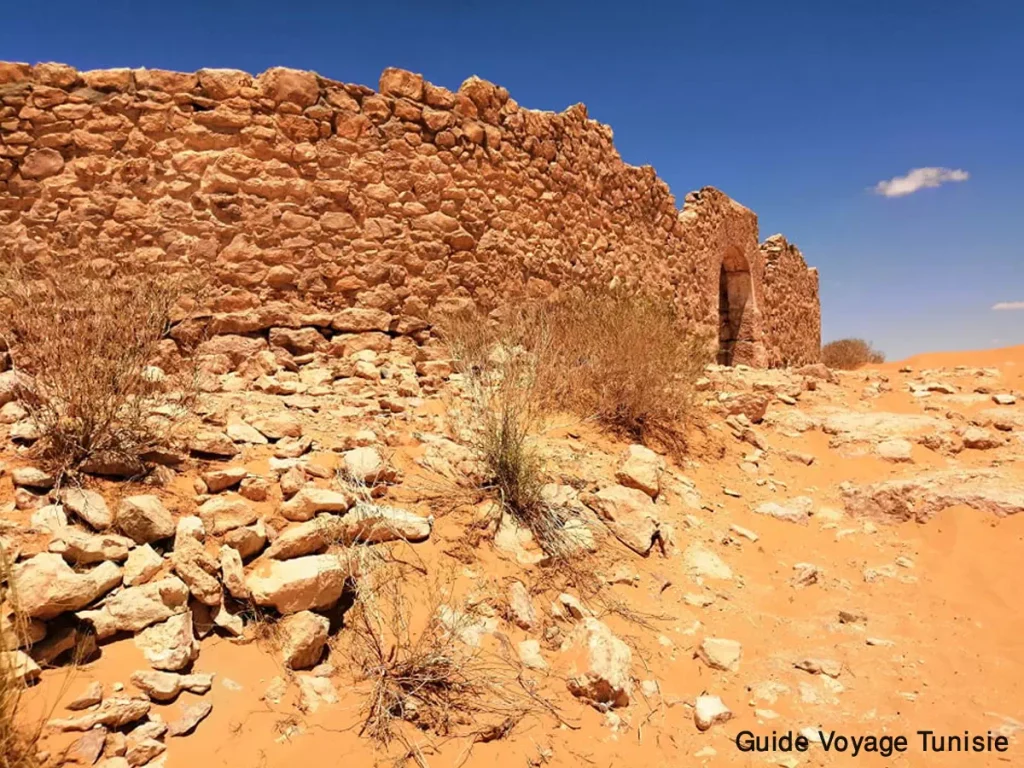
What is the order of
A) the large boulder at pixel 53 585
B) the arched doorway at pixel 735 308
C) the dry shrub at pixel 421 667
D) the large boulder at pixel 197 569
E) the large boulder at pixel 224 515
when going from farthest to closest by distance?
the arched doorway at pixel 735 308 → the large boulder at pixel 224 515 → the large boulder at pixel 197 569 → the dry shrub at pixel 421 667 → the large boulder at pixel 53 585

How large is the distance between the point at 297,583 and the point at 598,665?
1196 mm

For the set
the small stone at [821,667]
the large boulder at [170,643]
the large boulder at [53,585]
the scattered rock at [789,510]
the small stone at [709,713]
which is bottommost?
the small stone at [709,713]

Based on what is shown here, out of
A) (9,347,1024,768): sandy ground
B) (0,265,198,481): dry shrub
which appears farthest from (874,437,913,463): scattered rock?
(0,265,198,481): dry shrub

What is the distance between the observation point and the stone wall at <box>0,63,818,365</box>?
4.21 m

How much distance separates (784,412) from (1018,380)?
2.67 m

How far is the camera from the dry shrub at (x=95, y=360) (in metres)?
2.77

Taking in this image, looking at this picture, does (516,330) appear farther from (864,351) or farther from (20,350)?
(864,351)

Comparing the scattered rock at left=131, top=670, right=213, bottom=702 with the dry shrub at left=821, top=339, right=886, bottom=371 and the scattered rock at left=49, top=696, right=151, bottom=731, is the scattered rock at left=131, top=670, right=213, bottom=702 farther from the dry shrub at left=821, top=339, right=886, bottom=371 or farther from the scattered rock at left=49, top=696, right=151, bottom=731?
the dry shrub at left=821, top=339, right=886, bottom=371

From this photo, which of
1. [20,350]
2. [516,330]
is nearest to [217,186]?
[20,350]

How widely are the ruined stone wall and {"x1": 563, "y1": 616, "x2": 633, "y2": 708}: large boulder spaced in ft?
29.2

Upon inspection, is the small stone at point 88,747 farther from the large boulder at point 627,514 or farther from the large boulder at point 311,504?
the large boulder at point 627,514

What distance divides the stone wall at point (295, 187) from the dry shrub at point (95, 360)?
0.30 m

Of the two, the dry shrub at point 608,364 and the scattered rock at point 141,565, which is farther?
the dry shrub at point 608,364

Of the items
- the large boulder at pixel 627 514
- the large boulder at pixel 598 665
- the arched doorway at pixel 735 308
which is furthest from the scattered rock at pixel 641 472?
the arched doorway at pixel 735 308
